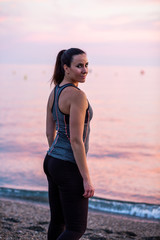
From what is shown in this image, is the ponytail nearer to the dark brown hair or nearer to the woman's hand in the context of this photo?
the dark brown hair

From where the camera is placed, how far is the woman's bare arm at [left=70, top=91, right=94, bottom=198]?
258cm

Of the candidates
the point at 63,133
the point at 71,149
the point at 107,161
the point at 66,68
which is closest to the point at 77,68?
the point at 66,68

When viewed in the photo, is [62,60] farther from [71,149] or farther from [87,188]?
[87,188]

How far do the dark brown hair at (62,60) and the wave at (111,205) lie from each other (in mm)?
3766

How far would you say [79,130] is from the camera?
2.60 meters

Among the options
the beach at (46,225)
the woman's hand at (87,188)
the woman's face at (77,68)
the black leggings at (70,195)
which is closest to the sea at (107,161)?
the beach at (46,225)

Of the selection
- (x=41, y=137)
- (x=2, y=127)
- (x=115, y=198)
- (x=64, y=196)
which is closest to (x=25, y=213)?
(x=115, y=198)

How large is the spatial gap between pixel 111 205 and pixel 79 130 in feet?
13.7

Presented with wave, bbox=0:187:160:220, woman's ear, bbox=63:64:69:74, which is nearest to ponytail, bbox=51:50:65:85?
woman's ear, bbox=63:64:69:74

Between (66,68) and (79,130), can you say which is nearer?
(79,130)

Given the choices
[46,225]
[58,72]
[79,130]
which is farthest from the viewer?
[46,225]

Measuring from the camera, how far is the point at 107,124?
16.1 meters

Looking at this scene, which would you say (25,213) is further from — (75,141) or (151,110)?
(151,110)

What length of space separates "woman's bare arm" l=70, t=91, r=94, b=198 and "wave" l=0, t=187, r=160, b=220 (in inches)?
148
